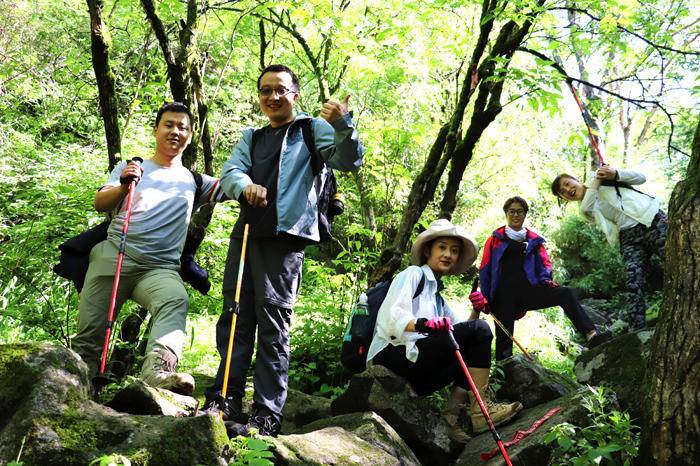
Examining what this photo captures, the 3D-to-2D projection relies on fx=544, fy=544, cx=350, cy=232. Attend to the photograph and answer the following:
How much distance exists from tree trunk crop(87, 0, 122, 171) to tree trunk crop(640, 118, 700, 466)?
476 cm

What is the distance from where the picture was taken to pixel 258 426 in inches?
128

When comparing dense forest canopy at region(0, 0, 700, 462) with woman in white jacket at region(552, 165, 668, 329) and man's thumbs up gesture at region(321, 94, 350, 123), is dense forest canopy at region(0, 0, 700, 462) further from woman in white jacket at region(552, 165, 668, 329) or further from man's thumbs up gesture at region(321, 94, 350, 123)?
man's thumbs up gesture at region(321, 94, 350, 123)

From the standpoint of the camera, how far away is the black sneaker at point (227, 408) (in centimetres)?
333

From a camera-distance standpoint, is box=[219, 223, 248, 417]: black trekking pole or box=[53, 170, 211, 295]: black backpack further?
box=[53, 170, 211, 295]: black backpack

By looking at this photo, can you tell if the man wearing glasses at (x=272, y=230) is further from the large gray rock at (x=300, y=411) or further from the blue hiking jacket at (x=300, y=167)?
the large gray rock at (x=300, y=411)

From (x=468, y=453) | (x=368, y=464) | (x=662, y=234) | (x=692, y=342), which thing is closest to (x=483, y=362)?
(x=468, y=453)

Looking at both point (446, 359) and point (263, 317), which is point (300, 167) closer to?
point (263, 317)

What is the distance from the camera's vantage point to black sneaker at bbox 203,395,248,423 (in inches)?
131

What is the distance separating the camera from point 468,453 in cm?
418

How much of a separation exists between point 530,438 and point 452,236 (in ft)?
5.61

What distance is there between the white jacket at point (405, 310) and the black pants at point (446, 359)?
0.08 meters

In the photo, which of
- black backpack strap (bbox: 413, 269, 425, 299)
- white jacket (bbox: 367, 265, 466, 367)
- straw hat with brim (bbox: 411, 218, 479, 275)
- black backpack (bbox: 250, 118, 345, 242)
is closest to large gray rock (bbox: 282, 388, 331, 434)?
white jacket (bbox: 367, 265, 466, 367)

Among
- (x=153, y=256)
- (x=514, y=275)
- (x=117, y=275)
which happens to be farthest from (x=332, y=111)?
(x=514, y=275)

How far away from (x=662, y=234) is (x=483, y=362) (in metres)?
2.70
